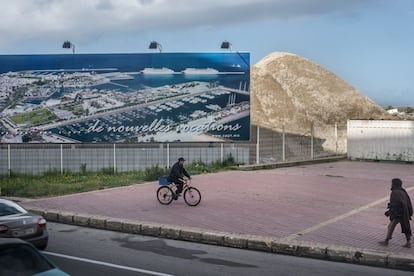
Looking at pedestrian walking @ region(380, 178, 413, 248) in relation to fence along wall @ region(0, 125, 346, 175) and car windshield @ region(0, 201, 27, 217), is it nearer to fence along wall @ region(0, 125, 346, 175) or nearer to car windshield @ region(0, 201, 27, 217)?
car windshield @ region(0, 201, 27, 217)

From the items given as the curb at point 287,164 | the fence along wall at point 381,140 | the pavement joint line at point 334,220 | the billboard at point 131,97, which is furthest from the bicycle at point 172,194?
the fence along wall at point 381,140

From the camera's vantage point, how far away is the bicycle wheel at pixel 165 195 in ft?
52.2

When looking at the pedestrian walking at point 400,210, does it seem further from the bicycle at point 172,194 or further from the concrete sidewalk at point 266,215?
the bicycle at point 172,194

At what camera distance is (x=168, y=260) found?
10.4 metres

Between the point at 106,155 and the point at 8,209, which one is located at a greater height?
the point at 106,155

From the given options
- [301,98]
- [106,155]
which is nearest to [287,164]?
[106,155]

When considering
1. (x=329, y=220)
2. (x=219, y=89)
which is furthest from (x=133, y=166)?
(x=329, y=220)

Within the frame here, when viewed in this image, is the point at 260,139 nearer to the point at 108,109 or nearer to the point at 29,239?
the point at 108,109

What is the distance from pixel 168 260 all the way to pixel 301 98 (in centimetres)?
3948

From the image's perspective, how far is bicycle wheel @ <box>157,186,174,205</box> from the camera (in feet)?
52.2

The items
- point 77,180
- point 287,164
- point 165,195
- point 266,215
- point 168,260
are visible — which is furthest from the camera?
point 287,164

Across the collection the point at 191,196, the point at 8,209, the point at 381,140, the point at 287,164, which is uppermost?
the point at 381,140

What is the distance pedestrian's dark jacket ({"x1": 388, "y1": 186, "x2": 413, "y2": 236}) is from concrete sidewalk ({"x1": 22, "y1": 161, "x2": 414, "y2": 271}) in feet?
1.50

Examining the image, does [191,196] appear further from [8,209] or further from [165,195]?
[8,209]
